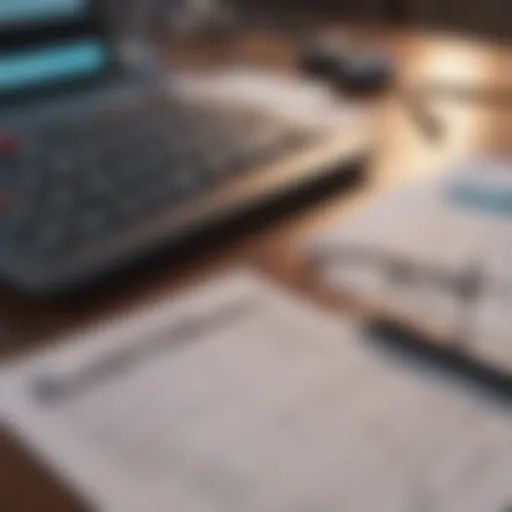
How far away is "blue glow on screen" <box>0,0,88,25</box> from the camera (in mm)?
727

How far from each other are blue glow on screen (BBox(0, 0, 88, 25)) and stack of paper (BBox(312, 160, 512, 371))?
1.10 ft

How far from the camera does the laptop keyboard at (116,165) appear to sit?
511 mm

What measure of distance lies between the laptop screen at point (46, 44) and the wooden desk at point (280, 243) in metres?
0.27

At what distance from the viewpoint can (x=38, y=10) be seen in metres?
0.74

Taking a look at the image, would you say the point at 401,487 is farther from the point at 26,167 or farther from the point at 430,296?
the point at 26,167

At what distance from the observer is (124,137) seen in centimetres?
65

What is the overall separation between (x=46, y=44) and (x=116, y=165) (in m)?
0.21

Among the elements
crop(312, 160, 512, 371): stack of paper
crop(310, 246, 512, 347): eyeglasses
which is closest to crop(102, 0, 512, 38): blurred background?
crop(312, 160, 512, 371): stack of paper

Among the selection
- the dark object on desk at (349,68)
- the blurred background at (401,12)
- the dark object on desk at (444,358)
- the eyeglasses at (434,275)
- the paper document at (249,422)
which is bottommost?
the paper document at (249,422)

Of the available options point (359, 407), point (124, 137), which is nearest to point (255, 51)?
point (124, 137)

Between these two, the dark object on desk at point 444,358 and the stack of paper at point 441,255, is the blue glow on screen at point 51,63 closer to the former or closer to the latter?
the stack of paper at point 441,255

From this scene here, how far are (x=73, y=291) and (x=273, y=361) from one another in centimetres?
12

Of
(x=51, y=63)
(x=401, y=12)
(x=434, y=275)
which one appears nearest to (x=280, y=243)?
(x=434, y=275)

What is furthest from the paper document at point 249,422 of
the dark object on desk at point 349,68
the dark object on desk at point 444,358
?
the dark object on desk at point 349,68
